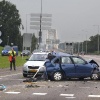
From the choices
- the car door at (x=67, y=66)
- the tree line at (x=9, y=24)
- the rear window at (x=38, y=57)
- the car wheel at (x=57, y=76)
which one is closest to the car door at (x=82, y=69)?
the car door at (x=67, y=66)

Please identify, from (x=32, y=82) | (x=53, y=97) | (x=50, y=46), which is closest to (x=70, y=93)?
(x=53, y=97)

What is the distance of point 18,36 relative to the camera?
134125 mm

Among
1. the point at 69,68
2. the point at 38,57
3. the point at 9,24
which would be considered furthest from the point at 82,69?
the point at 9,24

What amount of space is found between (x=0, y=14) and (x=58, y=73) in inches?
4528

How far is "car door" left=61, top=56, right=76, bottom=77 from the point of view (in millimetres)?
22828

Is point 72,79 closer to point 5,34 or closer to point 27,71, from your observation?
point 27,71

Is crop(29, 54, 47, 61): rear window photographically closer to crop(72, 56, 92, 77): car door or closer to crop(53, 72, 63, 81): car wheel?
crop(72, 56, 92, 77): car door

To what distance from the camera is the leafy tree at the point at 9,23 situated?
129375 millimetres

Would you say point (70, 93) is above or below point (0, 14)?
below

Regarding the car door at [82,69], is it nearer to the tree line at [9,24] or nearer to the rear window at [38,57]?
the rear window at [38,57]

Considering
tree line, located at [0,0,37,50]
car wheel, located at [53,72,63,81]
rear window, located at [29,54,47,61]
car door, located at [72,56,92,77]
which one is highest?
tree line, located at [0,0,37,50]

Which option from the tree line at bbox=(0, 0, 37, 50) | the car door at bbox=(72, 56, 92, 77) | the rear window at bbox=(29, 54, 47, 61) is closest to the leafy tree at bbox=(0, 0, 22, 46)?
the tree line at bbox=(0, 0, 37, 50)

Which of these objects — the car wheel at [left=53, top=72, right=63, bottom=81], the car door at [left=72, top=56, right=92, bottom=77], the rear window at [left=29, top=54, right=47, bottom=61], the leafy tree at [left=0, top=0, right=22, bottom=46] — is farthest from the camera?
the leafy tree at [left=0, top=0, right=22, bottom=46]

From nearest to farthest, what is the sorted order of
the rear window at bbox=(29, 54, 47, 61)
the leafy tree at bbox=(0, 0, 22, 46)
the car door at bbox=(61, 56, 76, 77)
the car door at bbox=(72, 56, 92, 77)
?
the car door at bbox=(61, 56, 76, 77)
the car door at bbox=(72, 56, 92, 77)
the rear window at bbox=(29, 54, 47, 61)
the leafy tree at bbox=(0, 0, 22, 46)
